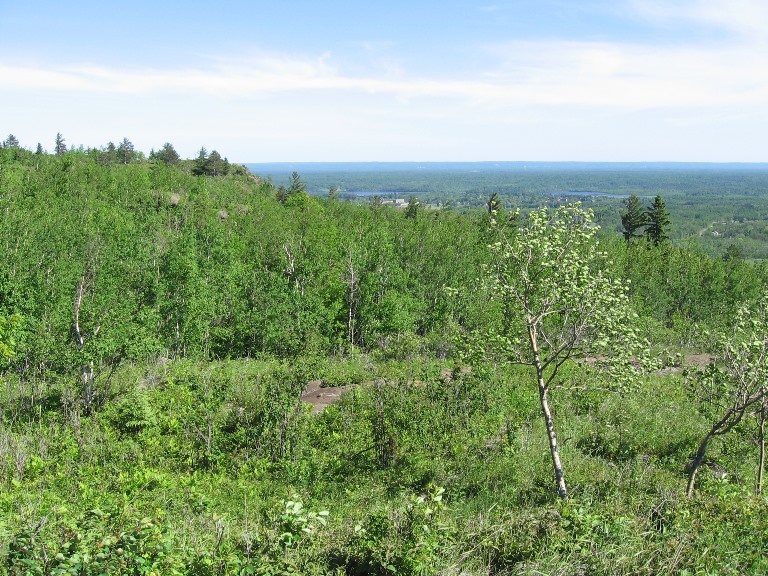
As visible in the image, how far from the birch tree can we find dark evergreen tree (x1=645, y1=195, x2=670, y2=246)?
69.2 meters

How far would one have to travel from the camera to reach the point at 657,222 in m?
76.3

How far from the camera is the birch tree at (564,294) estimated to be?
1255 centimetres

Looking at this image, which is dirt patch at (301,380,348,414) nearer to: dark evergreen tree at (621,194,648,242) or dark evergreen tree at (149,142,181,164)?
dark evergreen tree at (621,194,648,242)

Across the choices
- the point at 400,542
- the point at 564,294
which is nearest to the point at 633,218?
the point at 564,294

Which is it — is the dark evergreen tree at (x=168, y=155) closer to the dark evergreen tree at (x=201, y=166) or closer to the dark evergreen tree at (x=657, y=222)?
the dark evergreen tree at (x=201, y=166)

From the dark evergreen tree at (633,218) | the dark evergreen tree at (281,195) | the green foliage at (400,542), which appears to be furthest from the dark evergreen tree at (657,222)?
the green foliage at (400,542)

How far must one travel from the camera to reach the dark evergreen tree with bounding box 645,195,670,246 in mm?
75250

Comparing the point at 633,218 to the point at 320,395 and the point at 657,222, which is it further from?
the point at 320,395

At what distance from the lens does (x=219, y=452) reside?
1791 cm

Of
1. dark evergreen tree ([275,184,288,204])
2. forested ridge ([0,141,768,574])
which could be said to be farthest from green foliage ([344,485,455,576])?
dark evergreen tree ([275,184,288,204])

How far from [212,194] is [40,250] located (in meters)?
36.1

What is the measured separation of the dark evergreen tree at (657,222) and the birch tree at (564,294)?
6917cm

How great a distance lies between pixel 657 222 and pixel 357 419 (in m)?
69.9

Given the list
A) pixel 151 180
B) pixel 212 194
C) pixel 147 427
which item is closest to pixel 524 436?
pixel 147 427
